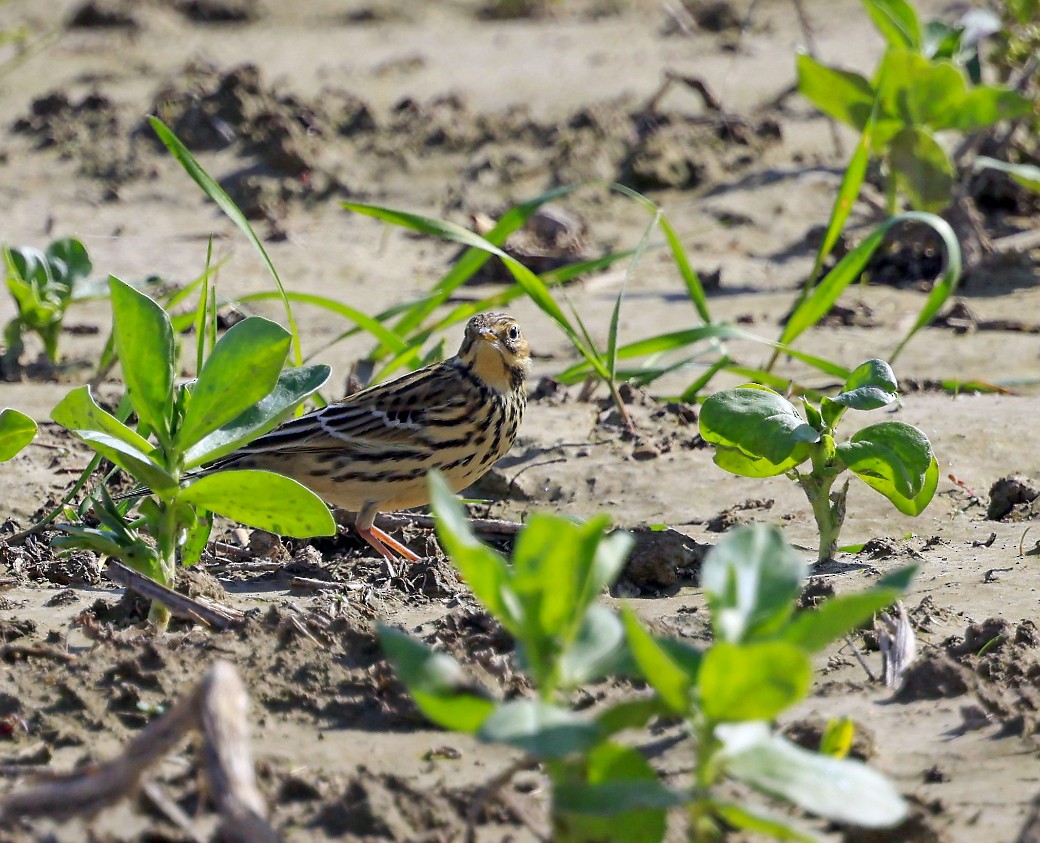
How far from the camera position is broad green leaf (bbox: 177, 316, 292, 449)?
12.1ft

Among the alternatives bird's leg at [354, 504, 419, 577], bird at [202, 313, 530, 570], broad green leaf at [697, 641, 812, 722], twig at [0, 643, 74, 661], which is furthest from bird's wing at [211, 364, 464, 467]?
broad green leaf at [697, 641, 812, 722]

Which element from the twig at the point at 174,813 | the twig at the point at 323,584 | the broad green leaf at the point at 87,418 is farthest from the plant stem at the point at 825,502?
the twig at the point at 174,813

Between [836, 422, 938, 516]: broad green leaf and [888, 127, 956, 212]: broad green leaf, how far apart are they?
154 inches

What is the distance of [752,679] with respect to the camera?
2.29 meters

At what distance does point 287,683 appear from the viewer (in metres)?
3.53

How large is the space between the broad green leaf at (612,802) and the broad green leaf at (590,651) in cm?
12

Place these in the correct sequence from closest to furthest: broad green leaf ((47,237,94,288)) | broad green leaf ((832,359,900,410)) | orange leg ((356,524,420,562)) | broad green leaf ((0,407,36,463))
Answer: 1. broad green leaf ((0,407,36,463))
2. broad green leaf ((832,359,900,410))
3. orange leg ((356,524,420,562))
4. broad green leaf ((47,237,94,288))

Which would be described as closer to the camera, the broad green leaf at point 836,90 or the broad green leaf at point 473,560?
the broad green leaf at point 473,560

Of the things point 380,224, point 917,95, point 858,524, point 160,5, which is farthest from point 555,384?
point 160,5

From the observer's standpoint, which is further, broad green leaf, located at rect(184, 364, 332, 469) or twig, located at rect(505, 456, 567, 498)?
twig, located at rect(505, 456, 567, 498)

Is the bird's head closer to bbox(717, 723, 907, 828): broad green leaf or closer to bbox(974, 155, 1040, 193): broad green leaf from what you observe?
bbox(974, 155, 1040, 193): broad green leaf

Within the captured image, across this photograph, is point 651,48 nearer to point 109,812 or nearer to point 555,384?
point 555,384

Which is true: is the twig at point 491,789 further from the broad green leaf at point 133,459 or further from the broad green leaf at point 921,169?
the broad green leaf at point 921,169

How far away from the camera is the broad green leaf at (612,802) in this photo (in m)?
2.31
